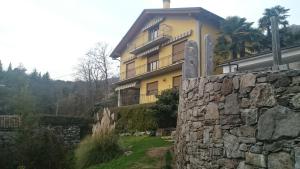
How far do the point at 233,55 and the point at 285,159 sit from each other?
14192 mm

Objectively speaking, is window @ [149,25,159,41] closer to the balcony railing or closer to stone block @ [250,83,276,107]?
the balcony railing

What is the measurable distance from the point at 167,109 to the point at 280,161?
8.62 meters

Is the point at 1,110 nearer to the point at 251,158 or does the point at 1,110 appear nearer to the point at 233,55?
the point at 233,55

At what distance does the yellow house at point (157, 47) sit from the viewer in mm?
19078

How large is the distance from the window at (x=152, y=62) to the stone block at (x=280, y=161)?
60.5 feet

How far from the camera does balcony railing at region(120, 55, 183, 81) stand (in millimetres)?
20438

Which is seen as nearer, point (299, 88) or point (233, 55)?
point (299, 88)

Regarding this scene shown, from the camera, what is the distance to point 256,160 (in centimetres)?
433

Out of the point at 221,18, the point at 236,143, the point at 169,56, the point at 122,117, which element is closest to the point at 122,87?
the point at 169,56

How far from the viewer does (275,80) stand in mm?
4266

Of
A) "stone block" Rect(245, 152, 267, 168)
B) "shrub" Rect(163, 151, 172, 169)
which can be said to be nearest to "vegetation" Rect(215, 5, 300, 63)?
"shrub" Rect(163, 151, 172, 169)

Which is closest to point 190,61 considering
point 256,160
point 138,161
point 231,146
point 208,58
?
point 208,58

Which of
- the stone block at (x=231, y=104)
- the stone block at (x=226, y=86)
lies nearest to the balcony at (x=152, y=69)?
the stone block at (x=226, y=86)

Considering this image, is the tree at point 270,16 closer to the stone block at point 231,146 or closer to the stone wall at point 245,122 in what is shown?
the stone wall at point 245,122
